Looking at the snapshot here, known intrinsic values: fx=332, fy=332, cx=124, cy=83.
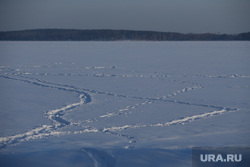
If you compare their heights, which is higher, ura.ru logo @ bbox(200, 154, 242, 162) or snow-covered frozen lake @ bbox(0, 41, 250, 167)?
snow-covered frozen lake @ bbox(0, 41, 250, 167)

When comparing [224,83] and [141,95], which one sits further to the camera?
[224,83]

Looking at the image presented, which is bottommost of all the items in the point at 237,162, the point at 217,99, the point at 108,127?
the point at 237,162

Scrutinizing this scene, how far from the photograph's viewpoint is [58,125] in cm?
402

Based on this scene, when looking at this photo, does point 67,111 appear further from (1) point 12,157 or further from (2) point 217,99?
(2) point 217,99

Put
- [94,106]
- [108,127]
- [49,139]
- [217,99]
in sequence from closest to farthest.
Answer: [49,139] < [108,127] < [94,106] < [217,99]

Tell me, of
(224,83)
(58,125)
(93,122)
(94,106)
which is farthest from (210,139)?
(224,83)

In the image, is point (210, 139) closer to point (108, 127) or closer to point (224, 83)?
point (108, 127)

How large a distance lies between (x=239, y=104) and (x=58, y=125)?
298cm

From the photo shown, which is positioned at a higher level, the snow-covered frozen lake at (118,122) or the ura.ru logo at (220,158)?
the snow-covered frozen lake at (118,122)

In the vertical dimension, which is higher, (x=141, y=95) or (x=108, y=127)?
(x=141, y=95)

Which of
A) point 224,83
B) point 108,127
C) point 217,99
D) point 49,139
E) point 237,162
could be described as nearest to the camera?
point 237,162

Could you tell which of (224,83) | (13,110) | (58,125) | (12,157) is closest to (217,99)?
(224,83)

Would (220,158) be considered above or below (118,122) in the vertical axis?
below

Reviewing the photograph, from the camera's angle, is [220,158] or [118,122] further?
[118,122]
